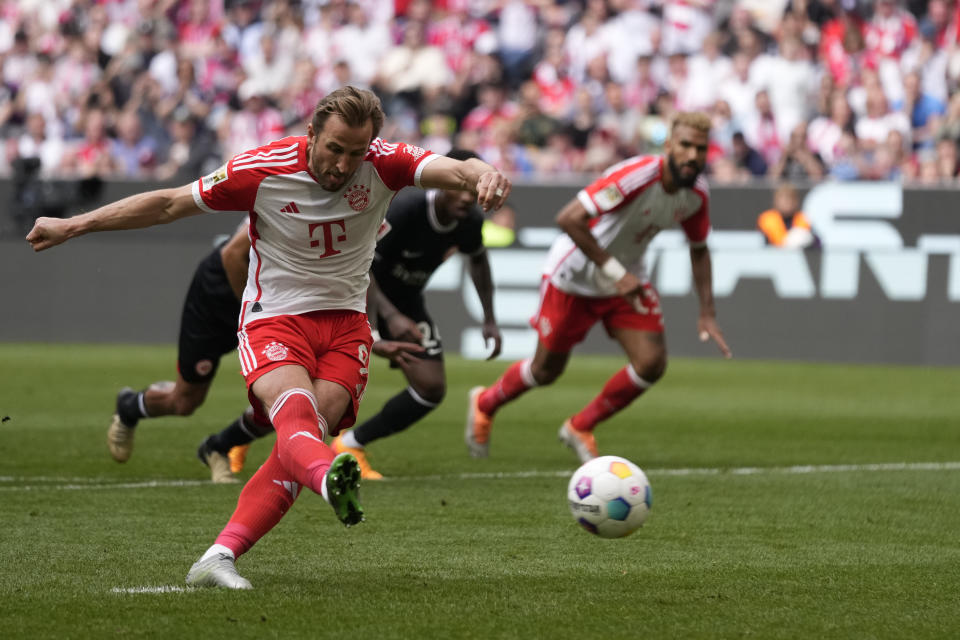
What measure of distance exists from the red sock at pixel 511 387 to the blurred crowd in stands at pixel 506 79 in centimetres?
825

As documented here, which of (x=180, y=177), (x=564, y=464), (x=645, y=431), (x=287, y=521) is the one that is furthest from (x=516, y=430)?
(x=180, y=177)

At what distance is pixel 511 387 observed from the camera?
33.7 feet

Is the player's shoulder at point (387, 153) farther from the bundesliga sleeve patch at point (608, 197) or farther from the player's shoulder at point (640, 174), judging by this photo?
the player's shoulder at point (640, 174)

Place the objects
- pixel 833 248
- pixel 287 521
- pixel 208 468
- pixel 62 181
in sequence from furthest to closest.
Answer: pixel 62 181, pixel 833 248, pixel 208 468, pixel 287 521

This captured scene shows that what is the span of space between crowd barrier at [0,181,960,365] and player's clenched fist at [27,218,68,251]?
11578mm

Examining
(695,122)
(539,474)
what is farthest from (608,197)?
(539,474)

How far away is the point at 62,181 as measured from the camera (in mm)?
18766

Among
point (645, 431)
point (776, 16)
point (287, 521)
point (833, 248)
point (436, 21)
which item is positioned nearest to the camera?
point (287, 521)

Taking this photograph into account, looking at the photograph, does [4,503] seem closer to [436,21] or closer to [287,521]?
[287,521]

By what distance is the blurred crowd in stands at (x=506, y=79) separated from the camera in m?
18.2

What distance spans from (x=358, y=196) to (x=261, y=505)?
3.88 ft

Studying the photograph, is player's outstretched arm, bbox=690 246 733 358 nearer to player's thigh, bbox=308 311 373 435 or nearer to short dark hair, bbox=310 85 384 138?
player's thigh, bbox=308 311 373 435

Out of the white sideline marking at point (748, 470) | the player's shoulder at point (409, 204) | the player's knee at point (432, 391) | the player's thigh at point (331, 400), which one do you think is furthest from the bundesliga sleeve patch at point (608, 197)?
the player's thigh at point (331, 400)

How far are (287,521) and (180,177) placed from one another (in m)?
12.4
